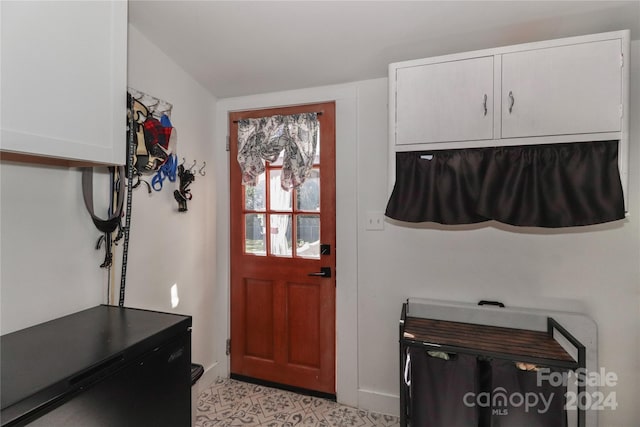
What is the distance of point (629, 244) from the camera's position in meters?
1.73

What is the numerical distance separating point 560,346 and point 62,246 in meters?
2.39

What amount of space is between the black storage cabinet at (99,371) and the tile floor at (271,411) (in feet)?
2.89

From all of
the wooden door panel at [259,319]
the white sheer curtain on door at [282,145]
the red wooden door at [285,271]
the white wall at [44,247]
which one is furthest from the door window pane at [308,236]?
the white wall at [44,247]

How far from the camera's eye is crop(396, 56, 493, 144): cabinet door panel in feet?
5.36

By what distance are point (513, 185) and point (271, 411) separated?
6.77 feet

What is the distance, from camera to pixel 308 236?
235cm

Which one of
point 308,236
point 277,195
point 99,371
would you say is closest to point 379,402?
point 308,236

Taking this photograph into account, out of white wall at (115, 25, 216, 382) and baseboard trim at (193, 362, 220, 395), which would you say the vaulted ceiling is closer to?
white wall at (115, 25, 216, 382)

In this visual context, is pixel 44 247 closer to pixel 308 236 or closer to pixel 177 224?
pixel 177 224

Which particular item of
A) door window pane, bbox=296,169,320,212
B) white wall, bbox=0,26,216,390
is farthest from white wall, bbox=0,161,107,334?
door window pane, bbox=296,169,320,212

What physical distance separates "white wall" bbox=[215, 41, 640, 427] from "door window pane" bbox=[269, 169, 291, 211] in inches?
15.6

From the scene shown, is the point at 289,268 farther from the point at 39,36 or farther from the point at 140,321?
the point at 39,36

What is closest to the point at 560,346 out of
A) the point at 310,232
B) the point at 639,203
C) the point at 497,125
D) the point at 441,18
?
the point at 639,203

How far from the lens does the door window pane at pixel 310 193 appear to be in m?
2.32
